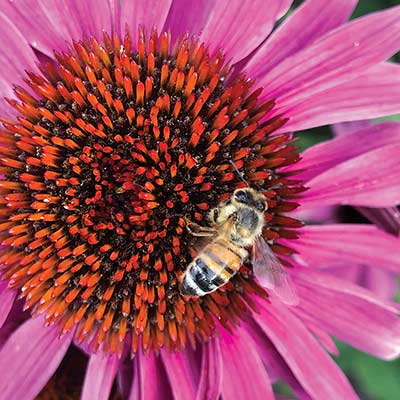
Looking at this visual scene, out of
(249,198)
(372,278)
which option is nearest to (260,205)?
(249,198)

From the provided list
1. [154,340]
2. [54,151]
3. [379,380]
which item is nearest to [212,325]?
[154,340]

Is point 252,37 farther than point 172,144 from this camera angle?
Yes

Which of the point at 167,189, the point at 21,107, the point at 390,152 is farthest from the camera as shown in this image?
the point at 390,152

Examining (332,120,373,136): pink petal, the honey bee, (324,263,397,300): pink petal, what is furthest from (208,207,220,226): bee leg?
(324,263,397,300): pink petal

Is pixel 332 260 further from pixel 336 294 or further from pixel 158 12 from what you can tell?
pixel 158 12

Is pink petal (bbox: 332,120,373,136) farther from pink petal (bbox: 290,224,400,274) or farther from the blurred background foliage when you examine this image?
pink petal (bbox: 290,224,400,274)

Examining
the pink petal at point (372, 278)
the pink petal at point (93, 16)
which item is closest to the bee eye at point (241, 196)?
the pink petal at point (93, 16)
